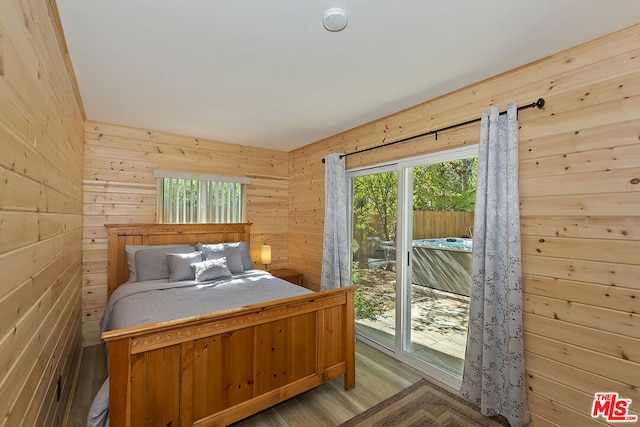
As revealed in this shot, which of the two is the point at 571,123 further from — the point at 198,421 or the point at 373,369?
the point at 198,421

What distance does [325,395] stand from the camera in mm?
2334

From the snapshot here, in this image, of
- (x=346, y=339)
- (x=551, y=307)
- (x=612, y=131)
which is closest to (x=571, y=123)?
(x=612, y=131)

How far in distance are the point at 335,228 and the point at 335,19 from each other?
2.38 metres

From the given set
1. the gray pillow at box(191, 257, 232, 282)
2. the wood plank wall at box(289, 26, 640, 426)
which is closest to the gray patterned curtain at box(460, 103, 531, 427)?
the wood plank wall at box(289, 26, 640, 426)

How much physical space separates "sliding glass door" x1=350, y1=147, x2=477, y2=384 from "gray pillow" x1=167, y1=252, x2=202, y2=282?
202cm

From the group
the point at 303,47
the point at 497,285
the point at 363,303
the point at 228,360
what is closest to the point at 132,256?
the point at 228,360

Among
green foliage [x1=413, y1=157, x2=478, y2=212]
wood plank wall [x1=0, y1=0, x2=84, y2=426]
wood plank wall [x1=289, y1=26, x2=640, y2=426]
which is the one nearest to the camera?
wood plank wall [x1=0, y1=0, x2=84, y2=426]

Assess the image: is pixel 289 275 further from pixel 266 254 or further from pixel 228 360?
pixel 228 360

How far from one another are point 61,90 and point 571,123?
10.8 ft

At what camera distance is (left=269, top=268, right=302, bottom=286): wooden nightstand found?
4.09 m

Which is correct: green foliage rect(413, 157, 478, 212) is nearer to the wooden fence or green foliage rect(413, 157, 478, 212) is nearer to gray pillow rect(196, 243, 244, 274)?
the wooden fence

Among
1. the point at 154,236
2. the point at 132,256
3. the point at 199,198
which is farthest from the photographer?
the point at 199,198

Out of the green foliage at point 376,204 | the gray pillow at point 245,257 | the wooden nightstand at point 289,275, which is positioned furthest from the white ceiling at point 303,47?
the wooden nightstand at point 289,275

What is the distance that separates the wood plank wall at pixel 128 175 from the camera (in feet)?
10.6
